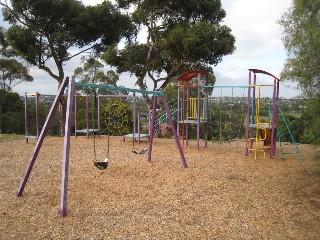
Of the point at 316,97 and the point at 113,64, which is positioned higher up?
the point at 113,64

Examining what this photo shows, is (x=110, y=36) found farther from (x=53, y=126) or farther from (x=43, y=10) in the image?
(x=53, y=126)

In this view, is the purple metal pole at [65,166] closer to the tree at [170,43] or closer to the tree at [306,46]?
the tree at [306,46]

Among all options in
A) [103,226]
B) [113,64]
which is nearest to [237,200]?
[103,226]

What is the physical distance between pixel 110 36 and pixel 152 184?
11217 millimetres

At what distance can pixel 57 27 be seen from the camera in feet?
48.3

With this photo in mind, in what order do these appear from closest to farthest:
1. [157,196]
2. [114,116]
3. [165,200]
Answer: [165,200]
[157,196]
[114,116]

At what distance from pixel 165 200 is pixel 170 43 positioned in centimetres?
886

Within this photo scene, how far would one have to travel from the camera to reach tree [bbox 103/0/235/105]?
1291 cm

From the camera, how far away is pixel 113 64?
14.4m

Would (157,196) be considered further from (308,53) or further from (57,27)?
(57,27)

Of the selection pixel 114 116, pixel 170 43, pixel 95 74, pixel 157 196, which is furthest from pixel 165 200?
pixel 95 74

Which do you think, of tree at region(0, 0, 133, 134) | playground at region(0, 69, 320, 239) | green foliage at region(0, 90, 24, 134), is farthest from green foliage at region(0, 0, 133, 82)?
green foliage at region(0, 90, 24, 134)

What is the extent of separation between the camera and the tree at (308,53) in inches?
228

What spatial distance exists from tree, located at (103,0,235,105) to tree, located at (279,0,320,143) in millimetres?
5967
